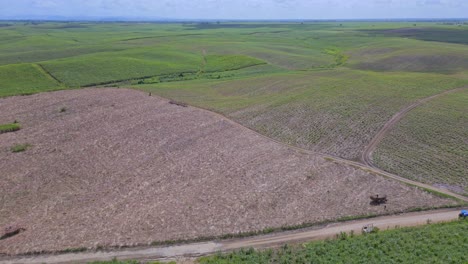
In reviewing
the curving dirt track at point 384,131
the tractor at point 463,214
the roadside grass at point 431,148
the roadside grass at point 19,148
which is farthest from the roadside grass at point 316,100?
the roadside grass at point 19,148

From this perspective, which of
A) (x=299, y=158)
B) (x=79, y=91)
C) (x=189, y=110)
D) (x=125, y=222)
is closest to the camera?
(x=125, y=222)

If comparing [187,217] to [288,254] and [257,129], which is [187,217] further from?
[257,129]

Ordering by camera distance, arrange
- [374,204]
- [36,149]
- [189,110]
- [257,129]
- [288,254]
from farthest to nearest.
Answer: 1. [189,110]
2. [257,129]
3. [36,149]
4. [374,204]
5. [288,254]

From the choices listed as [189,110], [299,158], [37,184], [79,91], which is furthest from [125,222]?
[79,91]

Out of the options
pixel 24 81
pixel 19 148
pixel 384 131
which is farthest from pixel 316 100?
pixel 24 81

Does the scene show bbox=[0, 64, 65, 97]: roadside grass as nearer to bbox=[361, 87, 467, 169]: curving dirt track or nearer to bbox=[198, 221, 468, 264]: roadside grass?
bbox=[361, 87, 467, 169]: curving dirt track

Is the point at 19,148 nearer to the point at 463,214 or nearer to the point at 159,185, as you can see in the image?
the point at 159,185
